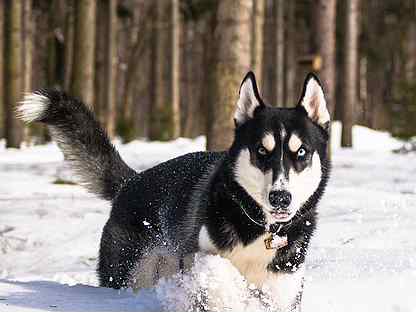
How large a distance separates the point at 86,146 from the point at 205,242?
1.71 m

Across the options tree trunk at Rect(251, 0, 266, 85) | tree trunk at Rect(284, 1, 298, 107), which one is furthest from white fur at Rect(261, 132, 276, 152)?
tree trunk at Rect(284, 1, 298, 107)

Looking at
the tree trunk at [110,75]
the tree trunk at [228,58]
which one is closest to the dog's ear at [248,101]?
the tree trunk at [228,58]

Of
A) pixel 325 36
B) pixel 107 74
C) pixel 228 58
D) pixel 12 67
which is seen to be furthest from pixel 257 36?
pixel 228 58

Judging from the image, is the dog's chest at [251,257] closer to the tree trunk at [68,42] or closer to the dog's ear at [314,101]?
the dog's ear at [314,101]

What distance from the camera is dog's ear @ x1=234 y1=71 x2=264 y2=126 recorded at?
14.5 feet

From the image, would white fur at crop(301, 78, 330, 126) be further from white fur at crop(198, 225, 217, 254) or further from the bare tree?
the bare tree

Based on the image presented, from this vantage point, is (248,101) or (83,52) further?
(83,52)

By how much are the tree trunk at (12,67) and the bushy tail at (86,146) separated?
12.1 meters

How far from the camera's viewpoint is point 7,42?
17.5 meters

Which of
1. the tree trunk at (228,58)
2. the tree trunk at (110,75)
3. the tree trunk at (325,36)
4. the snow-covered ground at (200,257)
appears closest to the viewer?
the snow-covered ground at (200,257)

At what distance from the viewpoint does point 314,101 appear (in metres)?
4.43

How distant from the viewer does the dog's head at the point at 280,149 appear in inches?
156

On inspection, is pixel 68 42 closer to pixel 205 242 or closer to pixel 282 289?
pixel 205 242

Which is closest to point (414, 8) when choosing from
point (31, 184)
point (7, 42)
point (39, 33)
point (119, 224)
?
point (39, 33)
